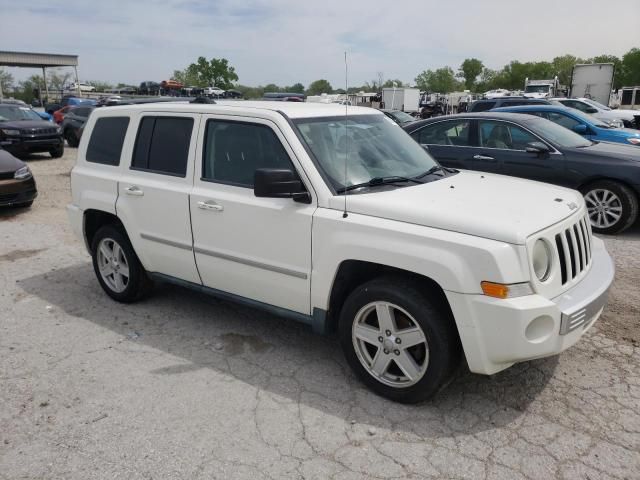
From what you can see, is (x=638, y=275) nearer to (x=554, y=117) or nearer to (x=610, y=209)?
(x=610, y=209)

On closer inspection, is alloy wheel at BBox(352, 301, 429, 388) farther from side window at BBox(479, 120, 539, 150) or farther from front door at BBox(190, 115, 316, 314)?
side window at BBox(479, 120, 539, 150)

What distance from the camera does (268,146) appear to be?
3.86 metres

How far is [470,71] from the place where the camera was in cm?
11244

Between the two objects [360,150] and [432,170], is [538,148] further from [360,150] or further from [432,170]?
[360,150]

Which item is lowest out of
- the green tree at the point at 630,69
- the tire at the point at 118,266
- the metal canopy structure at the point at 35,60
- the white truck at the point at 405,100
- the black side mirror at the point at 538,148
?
the tire at the point at 118,266

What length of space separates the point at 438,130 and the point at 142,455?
6790mm

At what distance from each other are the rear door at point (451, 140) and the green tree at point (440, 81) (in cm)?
10911

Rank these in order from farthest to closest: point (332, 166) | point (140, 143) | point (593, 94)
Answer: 1. point (593, 94)
2. point (140, 143)
3. point (332, 166)

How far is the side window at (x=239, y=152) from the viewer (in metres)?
3.84

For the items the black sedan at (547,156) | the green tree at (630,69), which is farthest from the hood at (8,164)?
the green tree at (630,69)

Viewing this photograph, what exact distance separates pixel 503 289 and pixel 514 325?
0.20 metres

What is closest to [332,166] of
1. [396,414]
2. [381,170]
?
[381,170]

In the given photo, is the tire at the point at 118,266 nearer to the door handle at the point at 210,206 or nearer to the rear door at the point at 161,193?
the rear door at the point at 161,193

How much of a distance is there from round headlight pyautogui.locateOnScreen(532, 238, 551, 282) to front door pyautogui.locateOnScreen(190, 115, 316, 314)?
1392 mm
